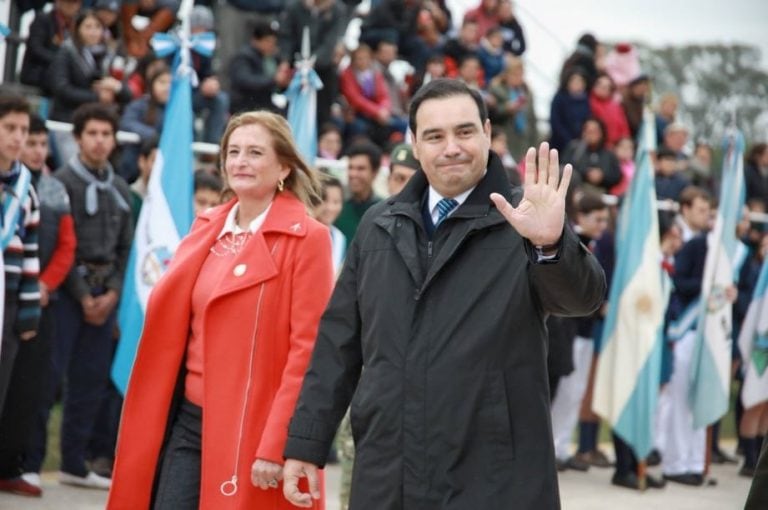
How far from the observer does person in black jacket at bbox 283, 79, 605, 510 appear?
4.29 m

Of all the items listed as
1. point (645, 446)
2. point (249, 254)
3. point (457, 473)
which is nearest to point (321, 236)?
point (249, 254)

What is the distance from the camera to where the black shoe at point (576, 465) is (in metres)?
11.8

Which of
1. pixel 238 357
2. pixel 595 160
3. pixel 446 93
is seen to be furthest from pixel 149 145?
pixel 595 160

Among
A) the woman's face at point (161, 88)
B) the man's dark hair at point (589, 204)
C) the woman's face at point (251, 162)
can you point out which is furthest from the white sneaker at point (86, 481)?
the man's dark hair at point (589, 204)

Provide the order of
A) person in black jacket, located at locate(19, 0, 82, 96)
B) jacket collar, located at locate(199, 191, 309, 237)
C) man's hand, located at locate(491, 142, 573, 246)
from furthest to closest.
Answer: person in black jacket, located at locate(19, 0, 82, 96) → jacket collar, located at locate(199, 191, 309, 237) → man's hand, located at locate(491, 142, 573, 246)

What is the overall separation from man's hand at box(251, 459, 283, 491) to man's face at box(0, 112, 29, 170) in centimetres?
298

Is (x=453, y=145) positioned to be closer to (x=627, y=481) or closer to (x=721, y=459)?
(x=627, y=481)

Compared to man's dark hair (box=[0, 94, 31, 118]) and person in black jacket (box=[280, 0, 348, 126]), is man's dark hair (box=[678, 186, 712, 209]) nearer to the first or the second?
person in black jacket (box=[280, 0, 348, 126])

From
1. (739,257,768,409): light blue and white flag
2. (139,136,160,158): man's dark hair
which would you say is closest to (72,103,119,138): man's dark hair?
(139,136,160,158): man's dark hair

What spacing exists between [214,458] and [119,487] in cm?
48

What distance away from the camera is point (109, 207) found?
8984mm

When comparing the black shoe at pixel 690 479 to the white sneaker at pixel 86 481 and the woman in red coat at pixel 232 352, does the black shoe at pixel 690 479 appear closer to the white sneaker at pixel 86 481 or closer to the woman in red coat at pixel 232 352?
the white sneaker at pixel 86 481

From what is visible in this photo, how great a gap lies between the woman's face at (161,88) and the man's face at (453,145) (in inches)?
263

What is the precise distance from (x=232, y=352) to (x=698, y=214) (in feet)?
26.6
